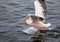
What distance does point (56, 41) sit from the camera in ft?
50.4

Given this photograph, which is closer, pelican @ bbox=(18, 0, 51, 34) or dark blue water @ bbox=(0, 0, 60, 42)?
dark blue water @ bbox=(0, 0, 60, 42)

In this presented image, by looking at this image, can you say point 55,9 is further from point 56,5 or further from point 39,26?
point 39,26

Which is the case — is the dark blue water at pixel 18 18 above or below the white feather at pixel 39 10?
below

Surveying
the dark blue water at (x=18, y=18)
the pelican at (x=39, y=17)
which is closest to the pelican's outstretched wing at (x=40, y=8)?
the pelican at (x=39, y=17)

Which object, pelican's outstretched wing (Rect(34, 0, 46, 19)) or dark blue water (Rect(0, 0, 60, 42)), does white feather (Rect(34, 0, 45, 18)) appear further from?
dark blue water (Rect(0, 0, 60, 42))

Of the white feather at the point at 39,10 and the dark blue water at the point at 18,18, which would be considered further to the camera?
the white feather at the point at 39,10

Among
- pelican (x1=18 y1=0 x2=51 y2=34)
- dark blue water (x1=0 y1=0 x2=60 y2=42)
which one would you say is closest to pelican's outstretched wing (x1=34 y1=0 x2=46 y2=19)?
pelican (x1=18 y1=0 x2=51 y2=34)

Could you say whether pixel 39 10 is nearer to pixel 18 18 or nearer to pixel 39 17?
pixel 39 17

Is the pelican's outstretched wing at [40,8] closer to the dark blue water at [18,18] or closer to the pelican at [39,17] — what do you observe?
the pelican at [39,17]

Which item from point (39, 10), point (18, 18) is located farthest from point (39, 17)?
point (18, 18)

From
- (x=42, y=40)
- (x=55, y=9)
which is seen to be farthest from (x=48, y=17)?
(x=42, y=40)

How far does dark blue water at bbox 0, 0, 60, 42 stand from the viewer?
15782mm

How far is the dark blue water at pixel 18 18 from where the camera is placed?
51.8 ft

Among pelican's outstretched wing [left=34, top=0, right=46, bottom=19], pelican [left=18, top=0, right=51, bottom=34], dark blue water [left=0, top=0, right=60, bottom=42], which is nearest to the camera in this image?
dark blue water [left=0, top=0, right=60, bottom=42]
